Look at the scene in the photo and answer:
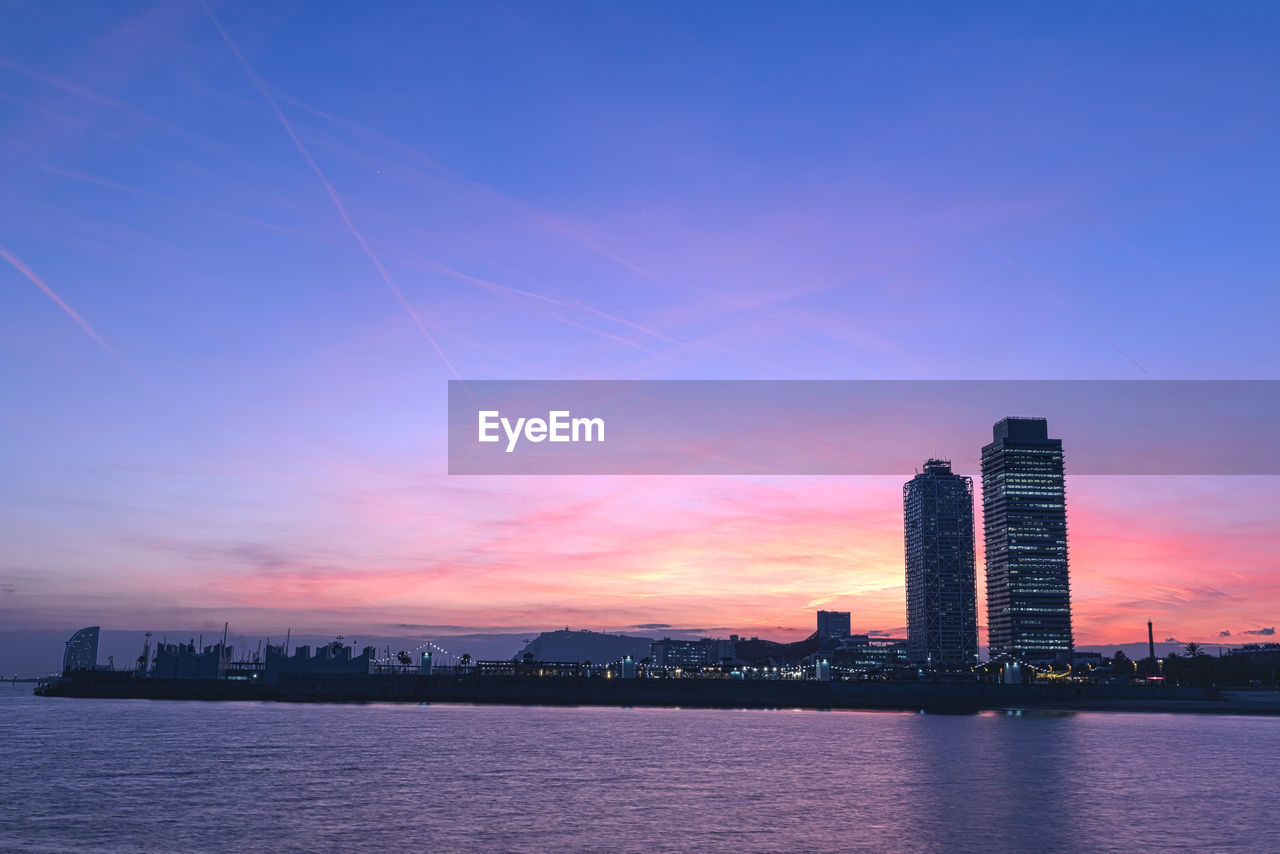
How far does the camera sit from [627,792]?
239 ft

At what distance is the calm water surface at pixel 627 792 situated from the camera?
53.8 m

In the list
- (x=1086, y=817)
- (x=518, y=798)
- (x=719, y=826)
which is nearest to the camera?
(x=719, y=826)

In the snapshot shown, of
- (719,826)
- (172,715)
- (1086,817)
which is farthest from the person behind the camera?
(172,715)

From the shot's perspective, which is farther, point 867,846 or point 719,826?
point 719,826

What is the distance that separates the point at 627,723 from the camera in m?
174

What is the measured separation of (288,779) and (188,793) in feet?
33.6

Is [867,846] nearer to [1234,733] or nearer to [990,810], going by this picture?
[990,810]

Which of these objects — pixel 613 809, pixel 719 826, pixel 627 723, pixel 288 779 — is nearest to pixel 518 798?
pixel 613 809

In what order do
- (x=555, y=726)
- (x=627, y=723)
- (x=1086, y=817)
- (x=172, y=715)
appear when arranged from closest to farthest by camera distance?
(x=1086, y=817) < (x=555, y=726) < (x=627, y=723) < (x=172, y=715)

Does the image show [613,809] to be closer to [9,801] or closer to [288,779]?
[288,779]

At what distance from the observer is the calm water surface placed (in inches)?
2120

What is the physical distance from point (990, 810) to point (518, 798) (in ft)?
109

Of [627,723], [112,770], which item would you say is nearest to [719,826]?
[112,770]

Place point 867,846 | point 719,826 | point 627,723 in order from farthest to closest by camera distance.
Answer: point 627,723
point 719,826
point 867,846
